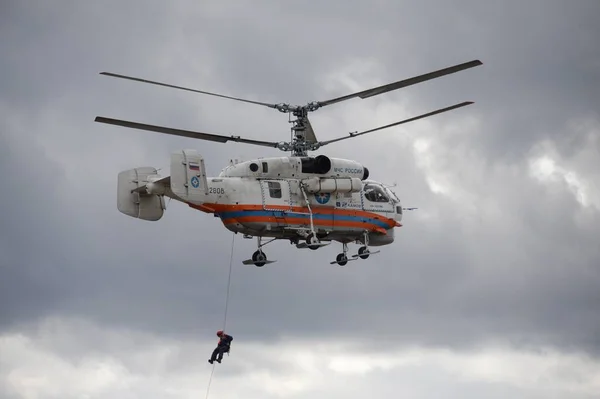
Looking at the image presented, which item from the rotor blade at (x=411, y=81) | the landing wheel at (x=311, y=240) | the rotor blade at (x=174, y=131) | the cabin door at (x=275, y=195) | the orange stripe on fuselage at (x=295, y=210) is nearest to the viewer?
the rotor blade at (x=411, y=81)

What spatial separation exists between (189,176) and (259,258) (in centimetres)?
431

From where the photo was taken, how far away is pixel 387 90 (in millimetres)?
39938

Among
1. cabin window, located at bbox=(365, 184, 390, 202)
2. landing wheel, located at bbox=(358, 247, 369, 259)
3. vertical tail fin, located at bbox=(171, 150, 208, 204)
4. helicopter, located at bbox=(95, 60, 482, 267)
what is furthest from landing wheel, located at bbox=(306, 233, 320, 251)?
vertical tail fin, located at bbox=(171, 150, 208, 204)

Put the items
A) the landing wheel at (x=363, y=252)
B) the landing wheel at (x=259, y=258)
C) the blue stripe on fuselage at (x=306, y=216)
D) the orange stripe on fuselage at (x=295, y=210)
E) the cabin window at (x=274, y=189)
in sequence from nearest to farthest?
the orange stripe on fuselage at (x=295, y=210)
the blue stripe on fuselage at (x=306, y=216)
the landing wheel at (x=259, y=258)
the cabin window at (x=274, y=189)
the landing wheel at (x=363, y=252)

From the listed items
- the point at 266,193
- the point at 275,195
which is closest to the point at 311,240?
the point at 275,195

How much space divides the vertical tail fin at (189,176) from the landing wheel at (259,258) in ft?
10.4

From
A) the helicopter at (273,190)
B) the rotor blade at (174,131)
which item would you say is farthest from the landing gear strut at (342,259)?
the rotor blade at (174,131)

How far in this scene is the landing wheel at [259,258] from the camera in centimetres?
4250

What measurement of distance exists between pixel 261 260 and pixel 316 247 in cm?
240

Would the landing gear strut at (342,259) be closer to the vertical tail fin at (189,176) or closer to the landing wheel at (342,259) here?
the landing wheel at (342,259)

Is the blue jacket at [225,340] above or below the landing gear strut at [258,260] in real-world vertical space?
below

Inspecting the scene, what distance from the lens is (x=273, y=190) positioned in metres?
43.0

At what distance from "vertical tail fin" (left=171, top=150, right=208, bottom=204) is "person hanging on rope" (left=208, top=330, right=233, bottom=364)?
17.0ft

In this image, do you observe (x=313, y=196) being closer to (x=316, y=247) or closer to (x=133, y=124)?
(x=316, y=247)
